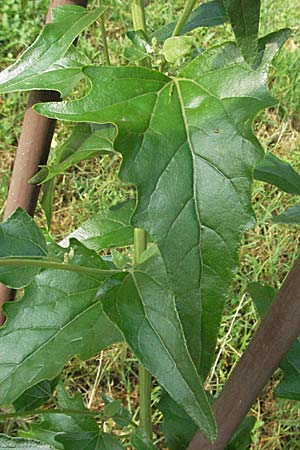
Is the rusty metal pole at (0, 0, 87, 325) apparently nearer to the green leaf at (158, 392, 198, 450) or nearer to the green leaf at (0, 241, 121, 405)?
the green leaf at (0, 241, 121, 405)

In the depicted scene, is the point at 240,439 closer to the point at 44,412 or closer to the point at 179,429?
the point at 179,429

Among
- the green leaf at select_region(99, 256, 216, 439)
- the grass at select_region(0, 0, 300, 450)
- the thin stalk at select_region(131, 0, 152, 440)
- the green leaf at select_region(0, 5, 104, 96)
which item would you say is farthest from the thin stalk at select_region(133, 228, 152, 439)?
the grass at select_region(0, 0, 300, 450)

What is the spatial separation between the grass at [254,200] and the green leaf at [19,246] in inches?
34.6

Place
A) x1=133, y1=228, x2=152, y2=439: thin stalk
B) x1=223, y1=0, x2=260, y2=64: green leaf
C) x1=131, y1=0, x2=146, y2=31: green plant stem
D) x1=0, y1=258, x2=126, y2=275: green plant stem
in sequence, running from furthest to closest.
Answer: x1=133, y1=228, x2=152, y2=439: thin stalk → x1=131, y1=0, x2=146, y2=31: green plant stem → x1=0, y1=258, x2=126, y2=275: green plant stem → x1=223, y1=0, x2=260, y2=64: green leaf

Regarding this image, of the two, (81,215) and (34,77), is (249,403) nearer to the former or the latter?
(34,77)

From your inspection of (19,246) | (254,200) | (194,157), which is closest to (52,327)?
(19,246)

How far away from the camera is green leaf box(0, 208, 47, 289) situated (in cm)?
88

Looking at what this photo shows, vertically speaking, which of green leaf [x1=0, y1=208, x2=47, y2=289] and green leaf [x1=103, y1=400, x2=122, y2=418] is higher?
green leaf [x1=0, y1=208, x2=47, y2=289]

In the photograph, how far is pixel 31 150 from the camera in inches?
41.6

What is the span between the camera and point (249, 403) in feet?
2.52

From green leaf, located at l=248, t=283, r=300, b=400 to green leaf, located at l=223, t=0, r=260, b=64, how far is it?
378 millimetres

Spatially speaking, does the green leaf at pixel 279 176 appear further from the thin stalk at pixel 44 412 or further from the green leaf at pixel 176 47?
the thin stalk at pixel 44 412

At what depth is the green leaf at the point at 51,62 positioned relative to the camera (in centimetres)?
77

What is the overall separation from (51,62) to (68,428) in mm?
512
